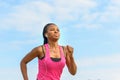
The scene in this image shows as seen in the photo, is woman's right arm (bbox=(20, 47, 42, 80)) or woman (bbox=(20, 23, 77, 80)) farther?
woman's right arm (bbox=(20, 47, 42, 80))

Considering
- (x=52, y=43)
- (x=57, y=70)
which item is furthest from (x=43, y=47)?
(x=57, y=70)

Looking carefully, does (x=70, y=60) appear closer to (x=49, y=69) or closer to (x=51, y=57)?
(x=51, y=57)

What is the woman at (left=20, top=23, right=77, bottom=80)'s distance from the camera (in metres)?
6.11

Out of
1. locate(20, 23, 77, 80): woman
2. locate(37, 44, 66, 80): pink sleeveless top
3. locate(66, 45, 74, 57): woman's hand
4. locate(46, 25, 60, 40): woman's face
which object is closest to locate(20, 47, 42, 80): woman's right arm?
locate(20, 23, 77, 80): woman

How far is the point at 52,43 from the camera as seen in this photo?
21.1ft

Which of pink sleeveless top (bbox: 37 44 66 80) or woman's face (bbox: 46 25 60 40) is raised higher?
woman's face (bbox: 46 25 60 40)

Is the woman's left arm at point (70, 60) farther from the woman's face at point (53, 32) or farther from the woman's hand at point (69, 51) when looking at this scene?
the woman's face at point (53, 32)

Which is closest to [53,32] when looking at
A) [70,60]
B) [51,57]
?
[51,57]

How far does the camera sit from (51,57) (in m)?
6.23

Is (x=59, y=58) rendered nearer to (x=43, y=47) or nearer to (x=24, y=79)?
(x=43, y=47)

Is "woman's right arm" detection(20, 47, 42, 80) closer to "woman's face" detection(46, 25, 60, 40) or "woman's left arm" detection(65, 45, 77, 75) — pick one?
"woman's face" detection(46, 25, 60, 40)

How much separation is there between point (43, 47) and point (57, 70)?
62cm

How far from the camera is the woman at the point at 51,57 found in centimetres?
A: 611

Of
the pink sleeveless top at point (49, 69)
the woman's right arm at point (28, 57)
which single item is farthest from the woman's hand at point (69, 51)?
the woman's right arm at point (28, 57)
